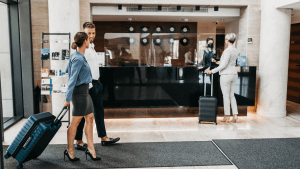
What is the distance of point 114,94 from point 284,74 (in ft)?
12.2

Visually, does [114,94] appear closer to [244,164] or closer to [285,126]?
[244,164]

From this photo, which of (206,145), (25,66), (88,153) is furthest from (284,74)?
(25,66)

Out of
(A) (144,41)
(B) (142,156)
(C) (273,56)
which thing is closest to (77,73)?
(B) (142,156)

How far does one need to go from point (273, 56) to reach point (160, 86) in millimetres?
2517

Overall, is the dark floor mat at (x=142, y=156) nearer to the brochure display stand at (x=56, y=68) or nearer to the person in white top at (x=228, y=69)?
the brochure display stand at (x=56, y=68)

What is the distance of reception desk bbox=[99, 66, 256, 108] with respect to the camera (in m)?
5.23

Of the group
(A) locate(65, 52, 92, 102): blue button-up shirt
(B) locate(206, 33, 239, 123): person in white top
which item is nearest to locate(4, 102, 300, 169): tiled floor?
(B) locate(206, 33, 239, 123): person in white top

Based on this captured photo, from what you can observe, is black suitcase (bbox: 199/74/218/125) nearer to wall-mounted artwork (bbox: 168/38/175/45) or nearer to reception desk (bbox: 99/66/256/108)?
reception desk (bbox: 99/66/256/108)

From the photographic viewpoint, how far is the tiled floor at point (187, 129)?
4.00 meters

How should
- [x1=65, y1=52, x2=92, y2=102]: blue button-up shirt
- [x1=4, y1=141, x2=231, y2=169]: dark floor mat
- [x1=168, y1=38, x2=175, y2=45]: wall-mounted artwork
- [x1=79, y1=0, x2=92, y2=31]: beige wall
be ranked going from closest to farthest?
[x1=65, y1=52, x2=92, y2=102]: blue button-up shirt, [x1=4, y1=141, x2=231, y2=169]: dark floor mat, [x1=79, y1=0, x2=92, y2=31]: beige wall, [x1=168, y1=38, x2=175, y2=45]: wall-mounted artwork

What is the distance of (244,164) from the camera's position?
9.64 ft

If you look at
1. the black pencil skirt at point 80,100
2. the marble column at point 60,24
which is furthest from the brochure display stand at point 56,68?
the black pencil skirt at point 80,100

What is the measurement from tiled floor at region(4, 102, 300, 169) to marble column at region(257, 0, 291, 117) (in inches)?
14.5

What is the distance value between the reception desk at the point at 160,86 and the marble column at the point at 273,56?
0.35m
